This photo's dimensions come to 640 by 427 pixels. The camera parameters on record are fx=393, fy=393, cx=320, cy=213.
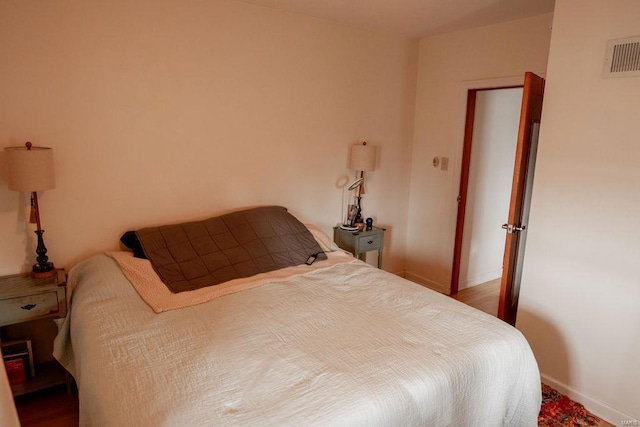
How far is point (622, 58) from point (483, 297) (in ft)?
8.03

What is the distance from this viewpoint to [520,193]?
243 centimetres

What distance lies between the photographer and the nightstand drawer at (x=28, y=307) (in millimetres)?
1976

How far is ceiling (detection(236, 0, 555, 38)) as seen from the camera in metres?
2.69

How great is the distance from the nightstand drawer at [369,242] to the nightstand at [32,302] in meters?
2.11

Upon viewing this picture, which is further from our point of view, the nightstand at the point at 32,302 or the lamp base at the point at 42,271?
the lamp base at the point at 42,271

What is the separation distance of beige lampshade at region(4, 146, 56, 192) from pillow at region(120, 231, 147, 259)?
1.85 ft

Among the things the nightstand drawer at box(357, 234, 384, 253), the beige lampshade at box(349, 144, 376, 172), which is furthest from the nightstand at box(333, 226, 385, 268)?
the beige lampshade at box(349, 144, 376, 172)

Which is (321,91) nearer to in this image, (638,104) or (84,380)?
(638,104)

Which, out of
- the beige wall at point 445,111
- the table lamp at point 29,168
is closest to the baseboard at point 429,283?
the beige wall at point 445,111

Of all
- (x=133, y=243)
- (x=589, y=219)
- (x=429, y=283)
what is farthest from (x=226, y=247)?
(x=429, y=283)

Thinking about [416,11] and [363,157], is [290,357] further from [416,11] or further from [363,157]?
[416,11]

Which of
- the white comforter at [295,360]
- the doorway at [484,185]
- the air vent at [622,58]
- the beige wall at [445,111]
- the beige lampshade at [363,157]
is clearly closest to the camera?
the white comforter at [295,360]

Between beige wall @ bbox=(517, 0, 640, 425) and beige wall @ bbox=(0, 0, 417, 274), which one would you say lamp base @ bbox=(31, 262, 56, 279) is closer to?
beige wall @ bbox=(0, 0, 417, 274)

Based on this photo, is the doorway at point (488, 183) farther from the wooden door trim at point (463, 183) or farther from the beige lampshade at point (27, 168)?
the beige lampshade at point (27, 168)
